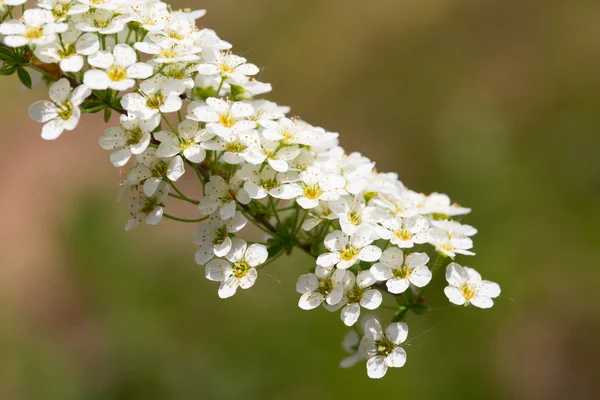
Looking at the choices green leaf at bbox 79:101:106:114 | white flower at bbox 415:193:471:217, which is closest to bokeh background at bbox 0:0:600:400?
white flower at bbox 415:193:471:217

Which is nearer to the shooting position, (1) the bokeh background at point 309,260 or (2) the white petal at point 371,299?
(2) the white petal at point 371,299

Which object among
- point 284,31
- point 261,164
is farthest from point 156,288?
point 284,31

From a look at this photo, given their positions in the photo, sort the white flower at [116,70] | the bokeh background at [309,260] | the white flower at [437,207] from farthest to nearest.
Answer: the bokeh background at [309,260], the white flower at [437,207], the white flower at [116,70]

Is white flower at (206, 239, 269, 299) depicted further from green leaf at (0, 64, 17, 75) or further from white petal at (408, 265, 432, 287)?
green leaf at (0, 64, 17, 75)

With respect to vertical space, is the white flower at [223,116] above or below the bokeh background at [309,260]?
above

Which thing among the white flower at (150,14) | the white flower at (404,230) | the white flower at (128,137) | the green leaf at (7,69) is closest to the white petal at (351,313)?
the white flower at (404,230)

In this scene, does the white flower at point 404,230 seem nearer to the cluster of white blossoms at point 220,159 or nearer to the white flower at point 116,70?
the cluster of white blossoms at point 220,159

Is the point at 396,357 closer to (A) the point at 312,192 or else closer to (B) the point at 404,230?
(B) the point at 404,230
